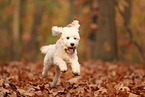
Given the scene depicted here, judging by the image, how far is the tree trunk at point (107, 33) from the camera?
9.88 m

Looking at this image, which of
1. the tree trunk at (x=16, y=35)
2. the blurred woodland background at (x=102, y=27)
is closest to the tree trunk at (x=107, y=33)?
the blurred woodland background at (x=102, y=27)

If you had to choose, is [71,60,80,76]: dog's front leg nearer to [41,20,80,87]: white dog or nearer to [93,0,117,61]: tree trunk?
[41,20,80,87]: white dog

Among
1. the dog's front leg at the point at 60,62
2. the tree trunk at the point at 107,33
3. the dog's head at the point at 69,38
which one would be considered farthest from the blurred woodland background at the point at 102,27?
the dog's front leg at the point at 60,62

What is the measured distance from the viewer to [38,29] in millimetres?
18422

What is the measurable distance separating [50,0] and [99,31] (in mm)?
6945

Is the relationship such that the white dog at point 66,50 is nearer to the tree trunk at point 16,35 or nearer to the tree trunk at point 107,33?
the tree trunk at point 107,33

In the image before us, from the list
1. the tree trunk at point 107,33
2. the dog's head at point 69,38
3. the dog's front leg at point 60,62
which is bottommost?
the dog's front leg at point 60,62

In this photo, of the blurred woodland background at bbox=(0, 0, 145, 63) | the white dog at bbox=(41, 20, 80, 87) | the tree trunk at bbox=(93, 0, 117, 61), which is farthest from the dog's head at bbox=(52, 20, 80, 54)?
the tree trunk at bbox=(93, 0, 117, 61)

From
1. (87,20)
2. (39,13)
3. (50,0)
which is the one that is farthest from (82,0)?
(39,13)

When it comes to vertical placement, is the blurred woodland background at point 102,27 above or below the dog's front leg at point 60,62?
above

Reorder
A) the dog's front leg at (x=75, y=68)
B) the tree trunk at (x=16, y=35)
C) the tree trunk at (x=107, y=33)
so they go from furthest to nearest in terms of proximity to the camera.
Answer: the tree trunk at (x=16, y=35) < the tree trunk at (x=107, y=33) < the dog's front leg at (x=75, y=68)

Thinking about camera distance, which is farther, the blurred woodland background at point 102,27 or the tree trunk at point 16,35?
the tree trunk at point 16,35

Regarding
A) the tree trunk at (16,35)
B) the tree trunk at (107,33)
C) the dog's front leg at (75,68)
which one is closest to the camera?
the dog's front leg at (75,68)

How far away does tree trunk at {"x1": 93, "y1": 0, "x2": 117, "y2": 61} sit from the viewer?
389 inches
